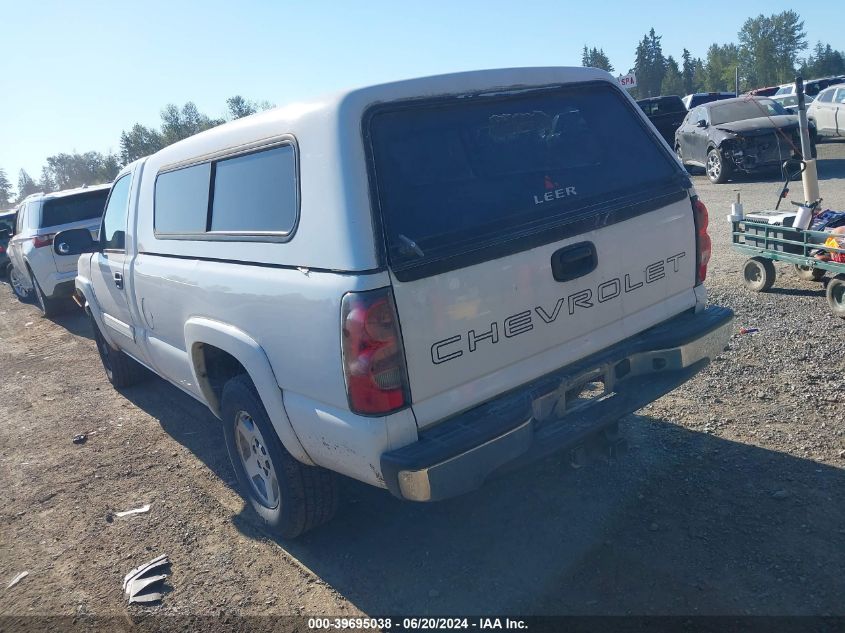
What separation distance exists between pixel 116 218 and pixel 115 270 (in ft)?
1.68

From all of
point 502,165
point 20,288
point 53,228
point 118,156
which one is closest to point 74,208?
point 53,228

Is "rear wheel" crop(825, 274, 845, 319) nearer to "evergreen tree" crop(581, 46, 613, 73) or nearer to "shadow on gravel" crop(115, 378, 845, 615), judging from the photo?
"shadow on gravel" crop(115, 378, 845, 615)

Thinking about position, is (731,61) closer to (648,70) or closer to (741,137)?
(648,70)

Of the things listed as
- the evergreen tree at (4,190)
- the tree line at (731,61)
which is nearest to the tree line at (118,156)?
the evergreen tree at (4,190)

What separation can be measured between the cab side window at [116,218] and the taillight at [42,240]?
5258 millimetres

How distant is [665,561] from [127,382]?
5.45 metres

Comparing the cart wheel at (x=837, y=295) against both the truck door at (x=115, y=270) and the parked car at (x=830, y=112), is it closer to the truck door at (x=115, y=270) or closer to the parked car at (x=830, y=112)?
the truck door at (x=115, y=270)

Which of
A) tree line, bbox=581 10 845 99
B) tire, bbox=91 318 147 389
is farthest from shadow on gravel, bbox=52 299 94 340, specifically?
tree line, bbox=581 10 845 99

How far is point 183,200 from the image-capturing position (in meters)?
4.29

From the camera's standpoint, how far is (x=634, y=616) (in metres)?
2.83

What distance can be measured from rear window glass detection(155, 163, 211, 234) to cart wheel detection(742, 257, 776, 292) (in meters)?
5.26

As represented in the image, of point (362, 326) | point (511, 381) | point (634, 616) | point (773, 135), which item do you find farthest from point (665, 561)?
point (773, 135)

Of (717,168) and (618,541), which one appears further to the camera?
(717,168)

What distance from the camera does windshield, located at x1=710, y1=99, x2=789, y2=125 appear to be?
1500 centimetres
